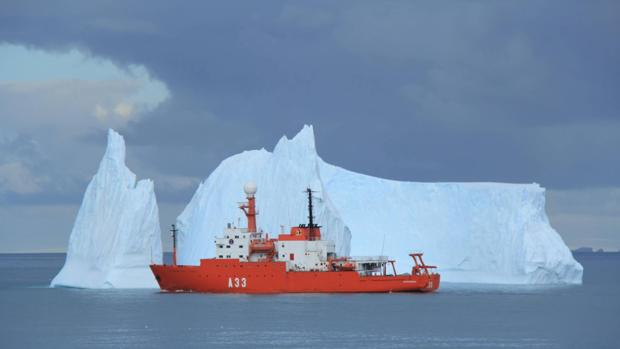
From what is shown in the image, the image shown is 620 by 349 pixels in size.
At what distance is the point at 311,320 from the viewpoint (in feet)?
110

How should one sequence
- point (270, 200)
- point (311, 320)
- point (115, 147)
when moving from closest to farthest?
1. point (311, 320)
2. point (115, 147)
3. point (270, 200)

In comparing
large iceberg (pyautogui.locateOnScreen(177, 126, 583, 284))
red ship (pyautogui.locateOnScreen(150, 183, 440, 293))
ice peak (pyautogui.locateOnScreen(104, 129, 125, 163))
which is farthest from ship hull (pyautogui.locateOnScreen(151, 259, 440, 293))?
ice peak (pyautogui.locateOnScreen(104, 129, 125, 163))

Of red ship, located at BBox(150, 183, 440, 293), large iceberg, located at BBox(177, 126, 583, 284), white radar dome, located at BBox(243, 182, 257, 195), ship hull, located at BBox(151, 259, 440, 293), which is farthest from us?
large iceberg, located at BBox(177, 126, 583, 284)

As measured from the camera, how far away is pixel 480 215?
4962 centimetres

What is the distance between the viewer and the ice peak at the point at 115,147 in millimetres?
42875

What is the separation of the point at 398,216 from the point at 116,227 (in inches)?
587

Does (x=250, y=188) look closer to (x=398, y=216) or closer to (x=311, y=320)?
(x=311, y=320)

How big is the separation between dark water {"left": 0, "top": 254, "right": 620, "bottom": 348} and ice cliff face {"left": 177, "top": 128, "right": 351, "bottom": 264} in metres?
3.47

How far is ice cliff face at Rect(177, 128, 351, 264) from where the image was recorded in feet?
147

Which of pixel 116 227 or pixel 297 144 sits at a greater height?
pixel 297 144

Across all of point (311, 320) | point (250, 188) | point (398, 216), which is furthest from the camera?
point (398, 216)

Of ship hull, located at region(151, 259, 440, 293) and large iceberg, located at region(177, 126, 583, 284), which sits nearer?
ship hull, located at region(151, 259, 440, 293)

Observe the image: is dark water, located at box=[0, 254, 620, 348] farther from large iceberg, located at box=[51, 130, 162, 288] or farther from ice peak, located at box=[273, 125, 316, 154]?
ice peak, located at box=[273, 125, 316, 154]

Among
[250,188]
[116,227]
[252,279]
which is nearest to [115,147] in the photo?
[116,227]
